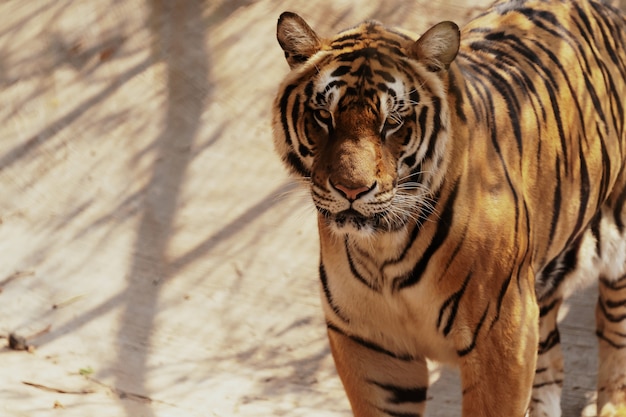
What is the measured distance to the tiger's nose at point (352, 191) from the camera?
2186 millimetres

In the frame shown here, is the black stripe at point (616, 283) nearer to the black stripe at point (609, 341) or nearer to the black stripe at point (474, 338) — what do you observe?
the black stripe at point (609, 341)

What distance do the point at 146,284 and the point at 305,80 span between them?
2.00 meters

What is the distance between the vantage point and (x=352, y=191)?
219 cm

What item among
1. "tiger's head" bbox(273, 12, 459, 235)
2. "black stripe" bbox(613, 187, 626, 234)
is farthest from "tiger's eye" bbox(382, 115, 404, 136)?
"black stripe" bbox(613, 187, 626, 234)

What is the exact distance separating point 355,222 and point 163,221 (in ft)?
7.25

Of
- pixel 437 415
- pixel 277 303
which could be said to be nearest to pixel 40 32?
pixel 277 303

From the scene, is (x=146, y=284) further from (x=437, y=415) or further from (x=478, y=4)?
(x=478, y=4)

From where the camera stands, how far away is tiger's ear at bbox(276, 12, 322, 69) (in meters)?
2.35

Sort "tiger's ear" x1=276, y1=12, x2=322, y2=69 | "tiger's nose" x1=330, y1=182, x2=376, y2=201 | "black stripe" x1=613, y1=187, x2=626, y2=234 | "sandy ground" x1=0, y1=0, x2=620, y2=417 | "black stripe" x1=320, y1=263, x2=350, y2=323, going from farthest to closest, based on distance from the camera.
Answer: "sandy ground" x1=0, y1=0, x2=620, y2=417 < "black stripe" x1=613, y1=187, x2=626, y2=234 < "black stripe" x1=320, y1=263, x2=350, y2=323 < "tiger's ear" x1=276, y1=12, x2=322, y2=69 < "tiger's nose" x1=330, y1=182, x2=376, y2=201

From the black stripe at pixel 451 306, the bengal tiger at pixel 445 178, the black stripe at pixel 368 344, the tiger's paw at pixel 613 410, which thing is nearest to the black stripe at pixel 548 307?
the bengal tiger at pixel 445 178

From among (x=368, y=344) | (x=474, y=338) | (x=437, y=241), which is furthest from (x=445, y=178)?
(x=368, y=344)

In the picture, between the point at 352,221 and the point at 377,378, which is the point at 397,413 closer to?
the point at 377,378

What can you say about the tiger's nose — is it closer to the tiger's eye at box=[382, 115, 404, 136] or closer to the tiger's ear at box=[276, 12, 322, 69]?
the tiger's eye at box=[382, 115, 404, 136]

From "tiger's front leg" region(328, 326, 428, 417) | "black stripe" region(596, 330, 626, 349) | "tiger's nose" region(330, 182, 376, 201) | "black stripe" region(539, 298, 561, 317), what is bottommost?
"black stripe" region(596, 330, 626, 349)
